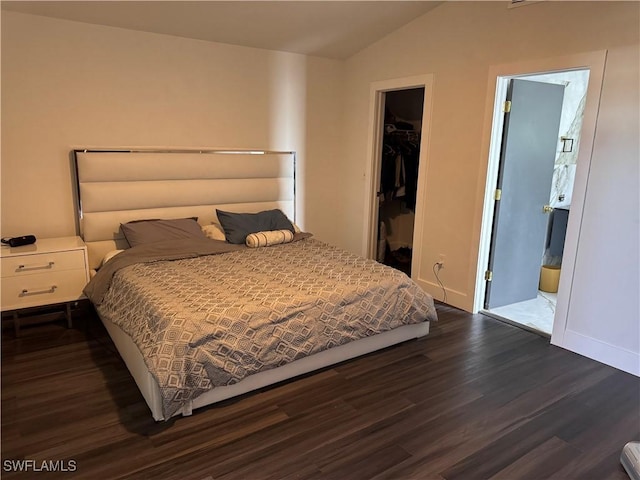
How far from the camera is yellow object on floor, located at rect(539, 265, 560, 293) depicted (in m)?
4.66

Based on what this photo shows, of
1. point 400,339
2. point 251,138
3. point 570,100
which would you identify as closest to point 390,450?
point 400,339

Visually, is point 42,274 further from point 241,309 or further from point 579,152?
point 579,152

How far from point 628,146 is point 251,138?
128 inches

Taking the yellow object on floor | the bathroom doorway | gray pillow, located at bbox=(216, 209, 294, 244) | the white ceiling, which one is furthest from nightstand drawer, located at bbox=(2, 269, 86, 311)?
the yellow object on floor

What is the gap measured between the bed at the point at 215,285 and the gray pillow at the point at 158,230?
0.04 feet

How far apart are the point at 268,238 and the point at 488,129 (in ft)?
6.82

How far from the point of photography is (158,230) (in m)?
3.79

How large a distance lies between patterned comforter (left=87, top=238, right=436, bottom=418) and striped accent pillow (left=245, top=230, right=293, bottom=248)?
20cm

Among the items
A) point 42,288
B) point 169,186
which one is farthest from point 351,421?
point 169,186

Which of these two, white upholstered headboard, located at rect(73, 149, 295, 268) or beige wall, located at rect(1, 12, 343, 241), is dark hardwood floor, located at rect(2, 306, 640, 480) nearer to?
white upholstered headboard, located at rect(73, 149, 295, 268)

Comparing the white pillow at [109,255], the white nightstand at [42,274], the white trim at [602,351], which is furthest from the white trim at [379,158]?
the white nightstand at [42,274]

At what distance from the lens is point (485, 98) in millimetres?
3713

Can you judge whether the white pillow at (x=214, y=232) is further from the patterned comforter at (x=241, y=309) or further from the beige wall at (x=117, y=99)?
the beige wall at (x=117, y=99)

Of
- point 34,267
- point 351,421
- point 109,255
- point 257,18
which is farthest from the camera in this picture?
point 257,18
